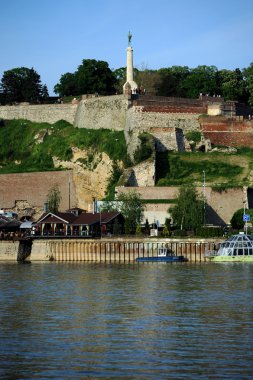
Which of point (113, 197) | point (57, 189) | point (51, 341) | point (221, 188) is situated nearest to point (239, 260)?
point (221, 188)

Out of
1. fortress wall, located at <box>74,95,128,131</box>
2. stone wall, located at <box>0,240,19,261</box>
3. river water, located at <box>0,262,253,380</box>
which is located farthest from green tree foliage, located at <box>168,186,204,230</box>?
fortress wall, located at <box>74,95,128,131</box>

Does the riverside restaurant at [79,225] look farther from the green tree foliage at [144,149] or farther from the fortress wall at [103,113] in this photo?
the fortress wall at [103,113]

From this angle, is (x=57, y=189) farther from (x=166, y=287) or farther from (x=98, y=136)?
(x=166, y=287)

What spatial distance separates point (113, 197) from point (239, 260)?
47.8ft

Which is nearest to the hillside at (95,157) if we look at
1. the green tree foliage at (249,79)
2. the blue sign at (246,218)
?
the blue sign at (246,218)

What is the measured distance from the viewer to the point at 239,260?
62312mm

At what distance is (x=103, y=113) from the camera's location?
83.9 m

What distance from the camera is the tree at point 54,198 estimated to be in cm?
7775

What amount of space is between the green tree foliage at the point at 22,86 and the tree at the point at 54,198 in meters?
20.2

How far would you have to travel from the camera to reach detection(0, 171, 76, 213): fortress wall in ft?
265

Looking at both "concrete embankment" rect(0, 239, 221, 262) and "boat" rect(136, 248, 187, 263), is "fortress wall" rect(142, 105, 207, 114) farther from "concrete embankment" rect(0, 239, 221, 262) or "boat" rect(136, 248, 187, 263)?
"boat" rect(136, 248, 187, 263)

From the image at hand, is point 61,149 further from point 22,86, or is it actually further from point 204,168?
point 22,86

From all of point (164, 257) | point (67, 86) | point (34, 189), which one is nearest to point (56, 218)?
point (34, 189)

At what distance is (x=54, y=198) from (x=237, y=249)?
20.3 metres
